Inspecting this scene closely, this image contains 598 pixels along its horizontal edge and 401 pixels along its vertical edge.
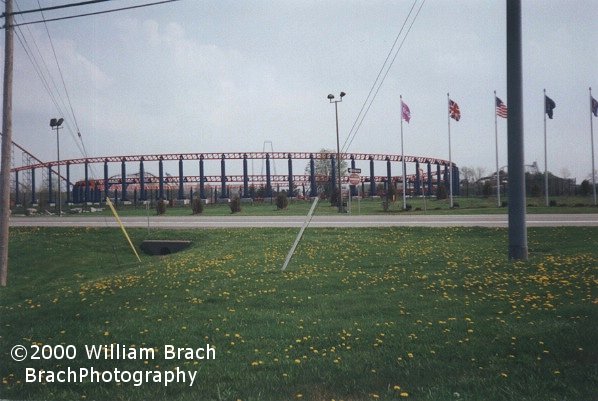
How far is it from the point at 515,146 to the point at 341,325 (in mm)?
7138

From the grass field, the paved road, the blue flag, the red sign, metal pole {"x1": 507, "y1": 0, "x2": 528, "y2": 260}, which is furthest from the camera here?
the blue flag

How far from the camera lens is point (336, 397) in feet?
13.7

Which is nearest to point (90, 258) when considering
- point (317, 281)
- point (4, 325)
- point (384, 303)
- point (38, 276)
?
point (38, 276)

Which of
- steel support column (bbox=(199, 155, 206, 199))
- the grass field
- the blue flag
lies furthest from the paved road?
steel support column (bbox=(199, 155, 206, 199))

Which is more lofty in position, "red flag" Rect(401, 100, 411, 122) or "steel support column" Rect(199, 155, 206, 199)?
"red flag" Rect(401, 100, 411, 122)

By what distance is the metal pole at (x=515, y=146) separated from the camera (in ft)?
35.0

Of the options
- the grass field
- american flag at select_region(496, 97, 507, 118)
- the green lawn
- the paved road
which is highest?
american flag at select_region(496, 97, 507, 118)

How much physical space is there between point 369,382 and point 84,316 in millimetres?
5298

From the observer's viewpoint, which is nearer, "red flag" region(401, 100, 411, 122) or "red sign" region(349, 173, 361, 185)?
"red sign" region(349, 173, 361, 185)

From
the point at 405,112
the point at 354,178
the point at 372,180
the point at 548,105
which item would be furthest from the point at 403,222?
the point at 372,180

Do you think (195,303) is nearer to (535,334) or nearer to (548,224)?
(535,334)

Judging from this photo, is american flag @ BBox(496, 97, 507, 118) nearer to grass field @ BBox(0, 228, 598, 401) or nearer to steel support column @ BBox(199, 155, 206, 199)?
grass field @ BBox(0, 228, 598, 401)

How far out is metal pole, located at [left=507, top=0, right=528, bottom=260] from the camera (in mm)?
10680

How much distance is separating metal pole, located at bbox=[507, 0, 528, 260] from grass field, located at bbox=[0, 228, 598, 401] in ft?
2.35
